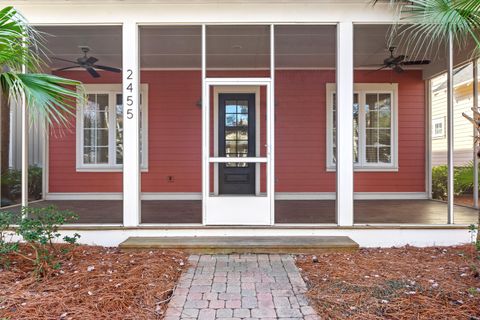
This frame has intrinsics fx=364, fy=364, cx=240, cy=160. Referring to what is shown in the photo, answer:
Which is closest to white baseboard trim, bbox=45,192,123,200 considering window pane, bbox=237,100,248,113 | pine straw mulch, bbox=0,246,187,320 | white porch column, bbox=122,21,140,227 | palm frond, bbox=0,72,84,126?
window pane, bbox=237,100,248,113

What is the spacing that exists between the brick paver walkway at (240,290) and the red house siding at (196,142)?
12.4 feet

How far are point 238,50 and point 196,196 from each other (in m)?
3.06

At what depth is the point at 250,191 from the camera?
15.6ft

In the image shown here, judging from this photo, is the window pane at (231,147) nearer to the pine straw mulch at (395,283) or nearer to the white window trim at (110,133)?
the white window trim at (110,133)

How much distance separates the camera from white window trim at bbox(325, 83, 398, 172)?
7.63 metres

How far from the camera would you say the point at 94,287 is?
3.02 m

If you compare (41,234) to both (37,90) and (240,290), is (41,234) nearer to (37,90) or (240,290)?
(37,90)

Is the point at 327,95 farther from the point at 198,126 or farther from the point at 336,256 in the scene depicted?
the point at 336,256

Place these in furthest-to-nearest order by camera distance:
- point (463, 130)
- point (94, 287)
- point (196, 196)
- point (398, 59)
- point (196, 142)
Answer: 1. point (463, 130)
2. point (196, 142)
3. point (196, 196)
4. point (398, 59)
5. point (94, 287)

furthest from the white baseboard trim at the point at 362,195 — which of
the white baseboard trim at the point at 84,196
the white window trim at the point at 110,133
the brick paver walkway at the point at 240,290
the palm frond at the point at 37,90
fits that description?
the palm frond at the point at 37,90

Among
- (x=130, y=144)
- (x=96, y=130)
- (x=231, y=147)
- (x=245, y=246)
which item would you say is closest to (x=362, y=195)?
(x=231, y=147)

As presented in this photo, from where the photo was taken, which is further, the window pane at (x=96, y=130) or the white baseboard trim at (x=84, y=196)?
the window pane at (x=96, y=130)

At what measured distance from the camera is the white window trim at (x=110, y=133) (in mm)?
7625

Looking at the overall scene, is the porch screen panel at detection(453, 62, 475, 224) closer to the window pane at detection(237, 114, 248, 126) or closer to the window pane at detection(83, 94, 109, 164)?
the window pane at detection(237, 114, 248, 126)
